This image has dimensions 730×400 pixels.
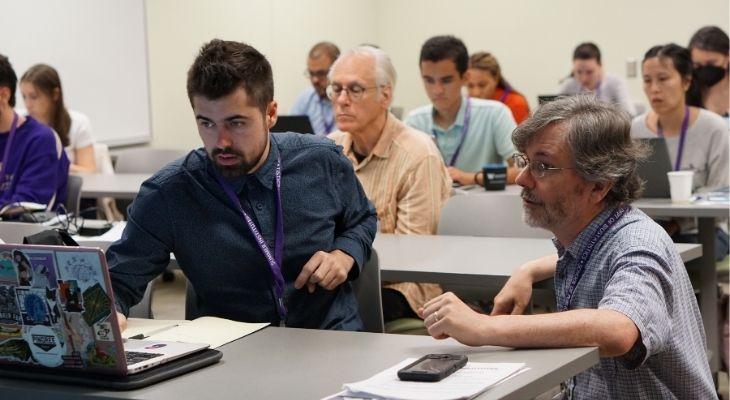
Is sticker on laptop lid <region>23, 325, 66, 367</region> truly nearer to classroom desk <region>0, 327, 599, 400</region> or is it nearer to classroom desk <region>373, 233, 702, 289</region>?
classroom desk <region>0, 327, 599, 400</region>

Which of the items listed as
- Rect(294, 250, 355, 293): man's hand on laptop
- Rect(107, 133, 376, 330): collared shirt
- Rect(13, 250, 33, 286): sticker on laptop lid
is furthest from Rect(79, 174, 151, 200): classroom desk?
Rect(13, 250, 33, 286): sticker on laptop lid

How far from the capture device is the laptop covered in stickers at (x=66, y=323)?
1794 mm

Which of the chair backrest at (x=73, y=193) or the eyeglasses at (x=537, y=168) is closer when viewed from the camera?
the eyeglasses at (x=537, y=168)

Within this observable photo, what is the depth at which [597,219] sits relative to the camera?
A: 214 centimetres

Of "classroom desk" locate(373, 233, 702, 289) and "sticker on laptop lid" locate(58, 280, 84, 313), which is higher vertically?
"sticker on laptop lid" locate(58, 280, 84, 313)

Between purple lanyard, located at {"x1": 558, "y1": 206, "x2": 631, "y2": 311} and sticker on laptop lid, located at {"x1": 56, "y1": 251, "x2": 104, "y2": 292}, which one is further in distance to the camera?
purple lanyard, located at {"x1": 558, "y1": 206, "x2": 631, "y2": 311}

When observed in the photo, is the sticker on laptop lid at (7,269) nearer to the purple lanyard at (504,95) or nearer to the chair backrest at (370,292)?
the chair backrest at (370,292)

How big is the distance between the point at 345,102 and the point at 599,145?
6.30 feet

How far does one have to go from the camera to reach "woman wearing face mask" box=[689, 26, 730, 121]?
20.4ft

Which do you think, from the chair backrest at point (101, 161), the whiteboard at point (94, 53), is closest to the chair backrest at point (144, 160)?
the chair backrest at point (101, 161)

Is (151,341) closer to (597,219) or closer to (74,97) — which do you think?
(597,219)

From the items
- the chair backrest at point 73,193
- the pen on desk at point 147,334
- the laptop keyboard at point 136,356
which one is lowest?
the chair backrest at point 73,193

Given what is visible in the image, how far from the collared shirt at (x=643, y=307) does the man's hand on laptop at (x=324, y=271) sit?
1.93ft

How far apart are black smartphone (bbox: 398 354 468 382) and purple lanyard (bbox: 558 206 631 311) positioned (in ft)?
1.29
